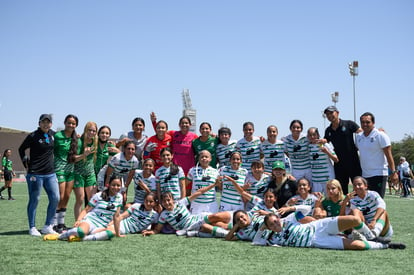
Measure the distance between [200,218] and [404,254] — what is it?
3.03 metres

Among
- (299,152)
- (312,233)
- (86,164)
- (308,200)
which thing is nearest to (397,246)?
(312,233)

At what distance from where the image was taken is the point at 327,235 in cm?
553

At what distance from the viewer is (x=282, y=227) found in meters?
5.77

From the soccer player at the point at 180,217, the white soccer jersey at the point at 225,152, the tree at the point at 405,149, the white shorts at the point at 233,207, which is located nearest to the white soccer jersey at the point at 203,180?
the soccer player at the point at 180,217

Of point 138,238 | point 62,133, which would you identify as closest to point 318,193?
point 138,238

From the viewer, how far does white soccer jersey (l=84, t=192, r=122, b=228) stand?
20.9ft

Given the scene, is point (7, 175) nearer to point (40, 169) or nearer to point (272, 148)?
point (40, 169)

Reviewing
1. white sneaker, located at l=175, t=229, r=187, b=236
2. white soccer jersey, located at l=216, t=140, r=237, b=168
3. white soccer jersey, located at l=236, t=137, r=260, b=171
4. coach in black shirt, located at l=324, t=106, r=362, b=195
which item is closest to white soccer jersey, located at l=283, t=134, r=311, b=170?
coach in black shirt, located at l=324, t=106, r=362, b=195

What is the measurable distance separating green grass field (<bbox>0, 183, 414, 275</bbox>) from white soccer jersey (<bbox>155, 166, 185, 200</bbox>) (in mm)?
1011

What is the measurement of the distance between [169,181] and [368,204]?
10.5 feet

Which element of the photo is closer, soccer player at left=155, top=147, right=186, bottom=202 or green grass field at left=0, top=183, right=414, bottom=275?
green grass field at left=0, top=183, right=414, bottom=275

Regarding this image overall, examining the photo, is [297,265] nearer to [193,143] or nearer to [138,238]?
[138,238]

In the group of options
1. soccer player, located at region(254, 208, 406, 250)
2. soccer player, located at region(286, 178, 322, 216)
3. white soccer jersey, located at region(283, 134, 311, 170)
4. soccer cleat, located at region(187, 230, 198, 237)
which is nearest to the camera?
soccer player, located at region(254, 208, 406, 250)

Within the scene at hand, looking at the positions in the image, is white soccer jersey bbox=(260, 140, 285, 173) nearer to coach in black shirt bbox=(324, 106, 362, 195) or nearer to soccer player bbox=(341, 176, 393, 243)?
coach in black shirt bbox=(324, 106, 362, 195)
